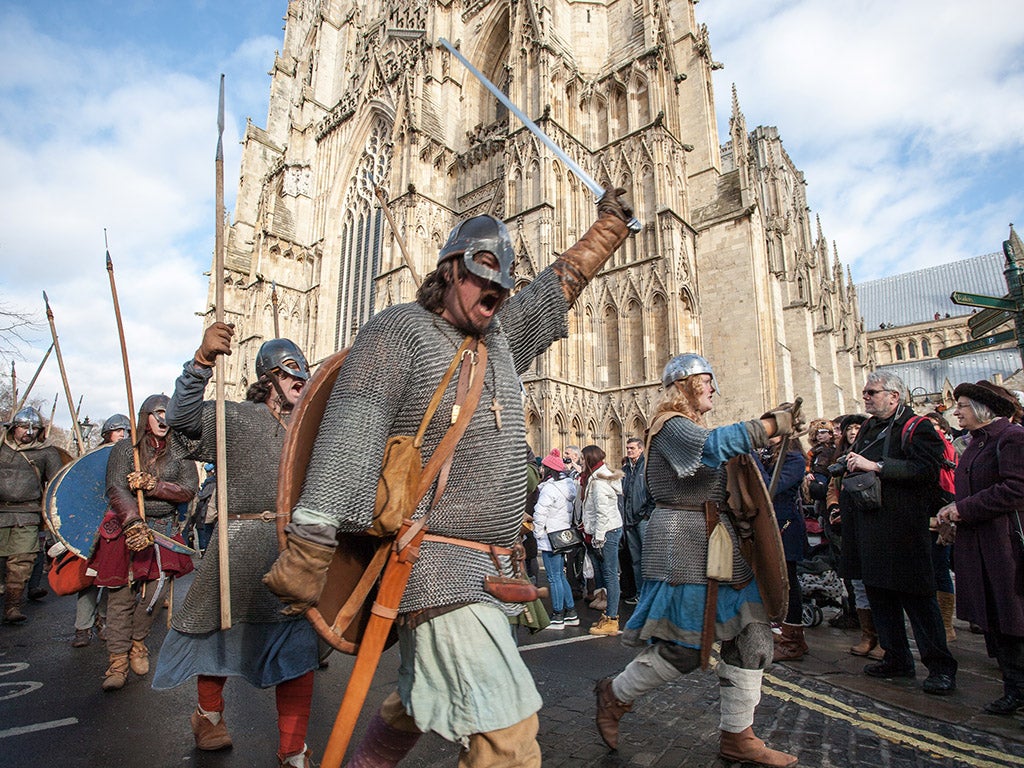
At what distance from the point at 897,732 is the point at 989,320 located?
561cm

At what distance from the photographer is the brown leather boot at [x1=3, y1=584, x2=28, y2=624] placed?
5789mm

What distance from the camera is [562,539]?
231 inches

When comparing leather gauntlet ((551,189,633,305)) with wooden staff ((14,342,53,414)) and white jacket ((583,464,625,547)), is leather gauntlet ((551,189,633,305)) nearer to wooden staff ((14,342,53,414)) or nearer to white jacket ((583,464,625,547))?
white jacket ((583,464,625,547))

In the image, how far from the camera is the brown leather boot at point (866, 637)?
4.40 meters

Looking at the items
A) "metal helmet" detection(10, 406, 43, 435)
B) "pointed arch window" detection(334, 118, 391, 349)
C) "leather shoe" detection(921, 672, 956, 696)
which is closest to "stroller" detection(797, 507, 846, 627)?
"leather shoe" detection(921, 672, 956, 696)

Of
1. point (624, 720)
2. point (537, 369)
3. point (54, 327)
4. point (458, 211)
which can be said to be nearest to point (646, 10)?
point (458, 211)

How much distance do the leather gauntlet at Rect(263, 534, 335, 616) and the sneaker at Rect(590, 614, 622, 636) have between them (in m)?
4.41

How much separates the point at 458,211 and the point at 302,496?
20528 millimetres

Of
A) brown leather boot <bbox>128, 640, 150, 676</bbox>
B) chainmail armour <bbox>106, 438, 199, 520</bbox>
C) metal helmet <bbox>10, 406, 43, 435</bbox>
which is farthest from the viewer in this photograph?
metal helmet <bbox>10, 406, 43, 435</bbox>

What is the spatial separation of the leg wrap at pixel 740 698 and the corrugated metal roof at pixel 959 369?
47.6 m

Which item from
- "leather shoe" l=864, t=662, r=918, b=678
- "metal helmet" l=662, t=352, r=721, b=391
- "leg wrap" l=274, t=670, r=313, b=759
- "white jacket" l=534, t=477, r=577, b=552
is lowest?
"leather shoe" l=864, t=662, r=918, b=678

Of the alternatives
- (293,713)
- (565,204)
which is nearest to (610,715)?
(293,713)

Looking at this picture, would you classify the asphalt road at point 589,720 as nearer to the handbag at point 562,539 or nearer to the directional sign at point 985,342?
the handbag at point 562,539

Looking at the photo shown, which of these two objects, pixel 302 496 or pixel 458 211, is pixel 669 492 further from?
pixel 458 211
